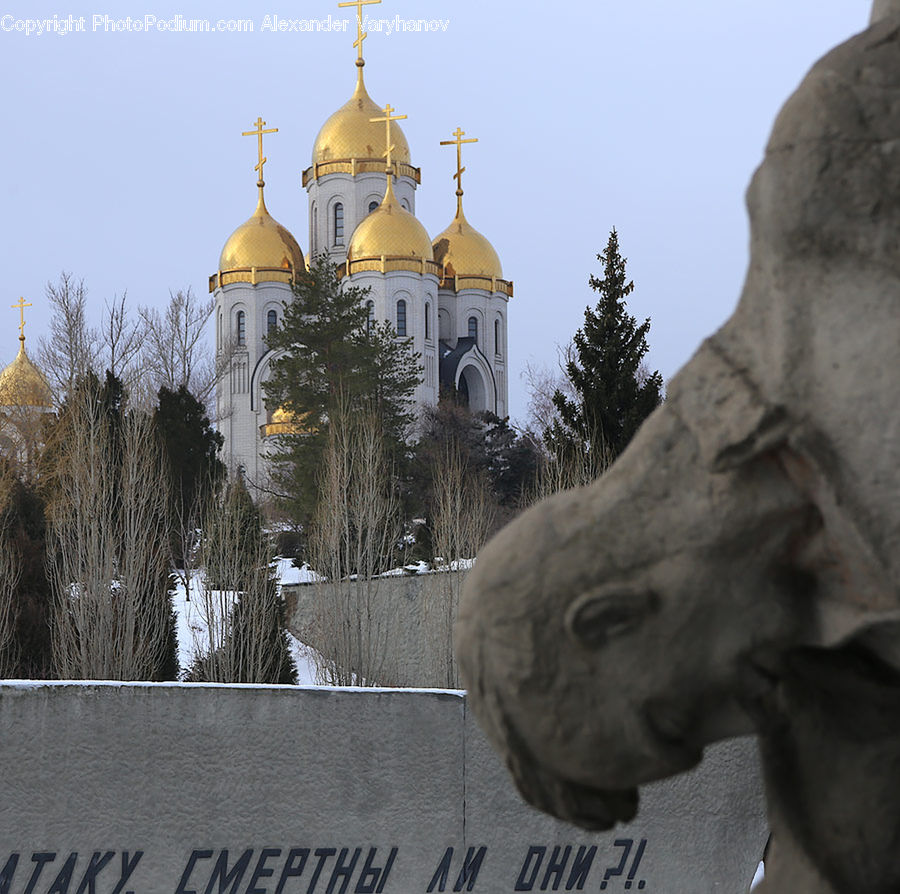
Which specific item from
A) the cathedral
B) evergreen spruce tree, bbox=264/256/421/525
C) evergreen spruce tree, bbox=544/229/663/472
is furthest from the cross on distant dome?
evergreen spruce tree, bbox=544/229/663/472

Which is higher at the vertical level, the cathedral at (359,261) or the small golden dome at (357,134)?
the small golden dome at (357,134)

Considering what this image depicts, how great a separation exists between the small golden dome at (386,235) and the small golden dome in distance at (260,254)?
122 inches

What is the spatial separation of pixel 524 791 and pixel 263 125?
50181 millimetres

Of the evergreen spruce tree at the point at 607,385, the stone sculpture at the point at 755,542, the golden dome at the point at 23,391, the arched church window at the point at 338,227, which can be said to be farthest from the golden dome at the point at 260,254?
the stone sculpture at the point at 755,542

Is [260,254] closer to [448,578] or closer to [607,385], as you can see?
[607,385]

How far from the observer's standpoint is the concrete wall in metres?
7.17

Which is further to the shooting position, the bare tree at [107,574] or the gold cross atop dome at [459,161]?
the gold cross atop dome at [459,161]

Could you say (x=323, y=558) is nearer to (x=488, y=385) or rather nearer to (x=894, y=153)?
(x=894, y=153)

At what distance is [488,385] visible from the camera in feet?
182

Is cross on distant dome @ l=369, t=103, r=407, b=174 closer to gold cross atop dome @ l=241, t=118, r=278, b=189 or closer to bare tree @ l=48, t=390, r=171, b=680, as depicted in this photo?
gold cross atop dome @ l=241, t=118, r=278, b=189

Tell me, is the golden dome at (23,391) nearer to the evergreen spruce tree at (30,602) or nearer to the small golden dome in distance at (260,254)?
the small golden dome in distance at (260,254)

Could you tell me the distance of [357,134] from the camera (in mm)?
51656

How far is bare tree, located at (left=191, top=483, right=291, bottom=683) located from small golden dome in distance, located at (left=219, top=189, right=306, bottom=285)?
33.9 m

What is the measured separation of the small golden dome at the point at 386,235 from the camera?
48500mm
